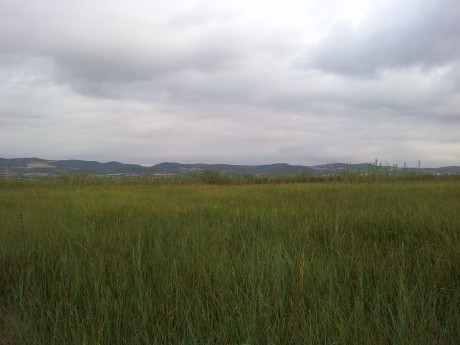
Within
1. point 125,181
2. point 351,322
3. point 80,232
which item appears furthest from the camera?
point 125,181

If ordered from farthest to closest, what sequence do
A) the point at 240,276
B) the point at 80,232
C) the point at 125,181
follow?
the point at 125,181
the point at 80,232
the point at 240,276

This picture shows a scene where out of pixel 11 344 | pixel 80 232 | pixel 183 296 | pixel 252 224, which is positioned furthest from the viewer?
pixel 252 224

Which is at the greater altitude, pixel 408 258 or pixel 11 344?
pixel 408 258

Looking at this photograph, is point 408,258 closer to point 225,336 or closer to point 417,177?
point 225,336

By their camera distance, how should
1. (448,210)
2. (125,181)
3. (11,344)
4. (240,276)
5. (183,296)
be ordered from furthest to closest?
(125,181)
(448,210)
(240,276)
(183,296)
(11,344)

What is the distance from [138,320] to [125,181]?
16630mm

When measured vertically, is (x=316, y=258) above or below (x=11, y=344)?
above

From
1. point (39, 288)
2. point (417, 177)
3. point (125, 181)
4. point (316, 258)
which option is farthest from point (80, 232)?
point (417, 177)

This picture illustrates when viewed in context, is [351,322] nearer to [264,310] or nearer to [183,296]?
[264,310]

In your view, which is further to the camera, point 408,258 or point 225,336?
point 408,258

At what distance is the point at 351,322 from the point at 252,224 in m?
2.76

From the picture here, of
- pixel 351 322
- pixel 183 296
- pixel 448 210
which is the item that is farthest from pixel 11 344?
pixel 448 210

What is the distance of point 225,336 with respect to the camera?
6.27 ft

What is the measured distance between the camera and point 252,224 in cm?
479
